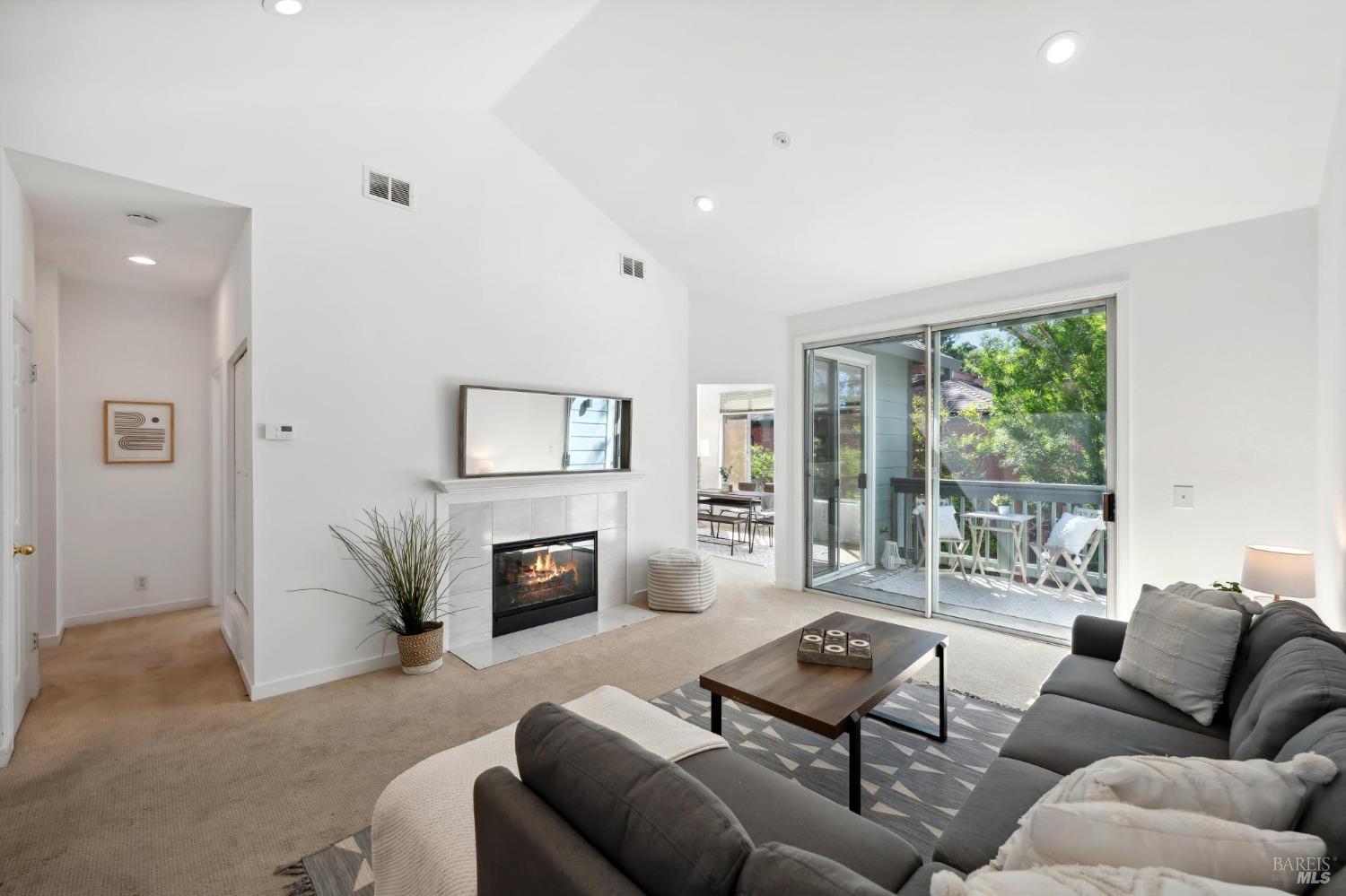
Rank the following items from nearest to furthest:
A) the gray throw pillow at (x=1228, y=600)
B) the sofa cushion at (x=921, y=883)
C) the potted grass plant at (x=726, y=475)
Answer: the sofa cushion at (x=921, y=883)
the gray throw pillow at (x=1228, y=600)
the potted grass plant at (x=726, y=475)

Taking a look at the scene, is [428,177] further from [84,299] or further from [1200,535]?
[1200,535]

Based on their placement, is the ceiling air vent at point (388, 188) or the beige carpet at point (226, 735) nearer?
the beige carpet at point (226, 735)

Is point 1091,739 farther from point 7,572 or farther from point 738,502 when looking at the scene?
point 738,502

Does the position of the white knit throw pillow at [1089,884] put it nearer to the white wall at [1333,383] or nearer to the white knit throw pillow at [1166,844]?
the white knit throw pillow at [1166,844]

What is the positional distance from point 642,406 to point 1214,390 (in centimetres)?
381

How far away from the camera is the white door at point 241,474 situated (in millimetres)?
3166

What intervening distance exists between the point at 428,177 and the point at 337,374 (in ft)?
4.70

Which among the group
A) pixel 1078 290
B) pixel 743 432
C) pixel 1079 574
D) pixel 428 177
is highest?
pixel 428 177

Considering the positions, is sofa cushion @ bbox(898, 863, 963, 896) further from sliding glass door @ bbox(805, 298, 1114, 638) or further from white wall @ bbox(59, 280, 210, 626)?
white wall @ bbox(59, 280, 210, 626)

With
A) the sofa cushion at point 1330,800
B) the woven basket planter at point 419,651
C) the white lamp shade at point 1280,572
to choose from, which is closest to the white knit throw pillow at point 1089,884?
the sofa cushion at point 1330,800

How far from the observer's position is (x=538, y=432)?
4.32 m

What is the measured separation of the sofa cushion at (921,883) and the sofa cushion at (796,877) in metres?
0.48

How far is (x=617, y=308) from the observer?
496 centimetres

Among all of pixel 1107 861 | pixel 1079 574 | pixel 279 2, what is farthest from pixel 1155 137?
pixel 279 2
